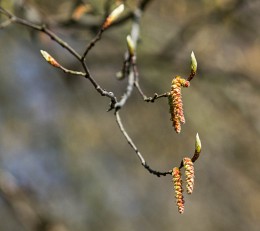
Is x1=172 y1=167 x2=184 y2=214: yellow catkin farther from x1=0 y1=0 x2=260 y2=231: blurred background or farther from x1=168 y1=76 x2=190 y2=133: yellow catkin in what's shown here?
x1=0 y1=0 x2=260 y2=231: blurred background

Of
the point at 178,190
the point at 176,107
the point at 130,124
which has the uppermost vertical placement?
the point at 130,124

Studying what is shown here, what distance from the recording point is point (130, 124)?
6.83 meters

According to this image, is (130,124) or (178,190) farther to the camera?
(130,124)

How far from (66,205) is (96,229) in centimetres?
57

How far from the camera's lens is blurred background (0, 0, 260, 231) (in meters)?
4.99

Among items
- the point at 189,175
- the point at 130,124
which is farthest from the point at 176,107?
the point at 130,124

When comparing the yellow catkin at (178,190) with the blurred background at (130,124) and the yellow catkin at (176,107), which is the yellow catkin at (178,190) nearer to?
the yellow catkin at (176,107)

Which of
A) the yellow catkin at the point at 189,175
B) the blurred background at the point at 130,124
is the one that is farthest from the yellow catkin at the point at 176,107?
the blurred background at the point at 130,124

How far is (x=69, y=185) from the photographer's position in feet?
24.7

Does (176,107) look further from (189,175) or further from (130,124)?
(130,124)

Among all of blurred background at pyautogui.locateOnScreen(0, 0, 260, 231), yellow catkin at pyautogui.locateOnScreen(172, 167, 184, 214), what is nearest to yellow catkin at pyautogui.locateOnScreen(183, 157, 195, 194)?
yellow catkin at pyautogui.locateOnScreen(172, 167, 184, 214)

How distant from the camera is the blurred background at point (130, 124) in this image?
4.99 meters

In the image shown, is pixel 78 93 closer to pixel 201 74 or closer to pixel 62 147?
pixel 62 147

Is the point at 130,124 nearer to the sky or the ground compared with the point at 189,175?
nearer to the sky
